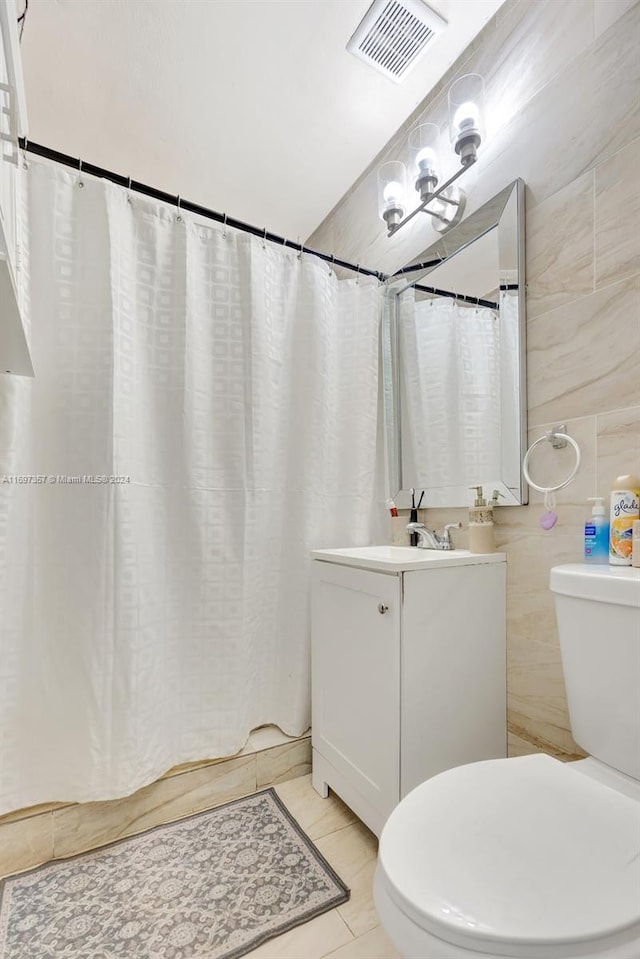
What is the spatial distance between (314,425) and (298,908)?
1330 mm

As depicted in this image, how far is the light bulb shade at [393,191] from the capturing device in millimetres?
1664

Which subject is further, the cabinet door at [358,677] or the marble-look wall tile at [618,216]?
the cabinet door at [358,677]

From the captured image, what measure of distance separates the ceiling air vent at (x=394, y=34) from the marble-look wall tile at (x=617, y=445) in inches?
48.2

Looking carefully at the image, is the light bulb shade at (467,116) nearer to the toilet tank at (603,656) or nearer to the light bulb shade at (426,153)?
the light bulb shade at (426,153)

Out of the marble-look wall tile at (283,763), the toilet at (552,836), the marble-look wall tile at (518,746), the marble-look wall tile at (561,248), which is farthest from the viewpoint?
the marble-look wall tile at (283,763)

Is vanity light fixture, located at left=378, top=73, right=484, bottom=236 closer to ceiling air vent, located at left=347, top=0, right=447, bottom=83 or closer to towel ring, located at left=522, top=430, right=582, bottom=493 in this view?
ceiling air vent, located at left=347, top=0, right=447, bottom=83

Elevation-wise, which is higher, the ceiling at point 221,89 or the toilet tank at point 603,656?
the ceiling at point 221,89

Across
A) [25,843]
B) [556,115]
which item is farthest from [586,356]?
[25,843]

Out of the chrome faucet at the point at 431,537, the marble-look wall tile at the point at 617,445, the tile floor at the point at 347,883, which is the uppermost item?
the marble-look wall tile at the point at 617,445

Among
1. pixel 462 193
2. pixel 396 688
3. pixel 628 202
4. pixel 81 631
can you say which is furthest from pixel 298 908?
pixel 462 193

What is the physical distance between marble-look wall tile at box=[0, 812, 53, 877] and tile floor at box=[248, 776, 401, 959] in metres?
0.64

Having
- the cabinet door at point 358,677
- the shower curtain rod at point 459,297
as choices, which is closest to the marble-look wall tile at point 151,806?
the cabinet door at point 358,677

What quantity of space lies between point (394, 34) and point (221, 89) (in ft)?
1.93

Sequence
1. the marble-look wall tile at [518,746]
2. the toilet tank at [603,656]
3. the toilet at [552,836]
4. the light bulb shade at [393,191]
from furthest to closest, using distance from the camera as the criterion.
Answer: the light bulb shade at [393,191] → the marble-look wall tile at [518,746] → the toilet tank at [603,656] → the toilet at [552,836]
